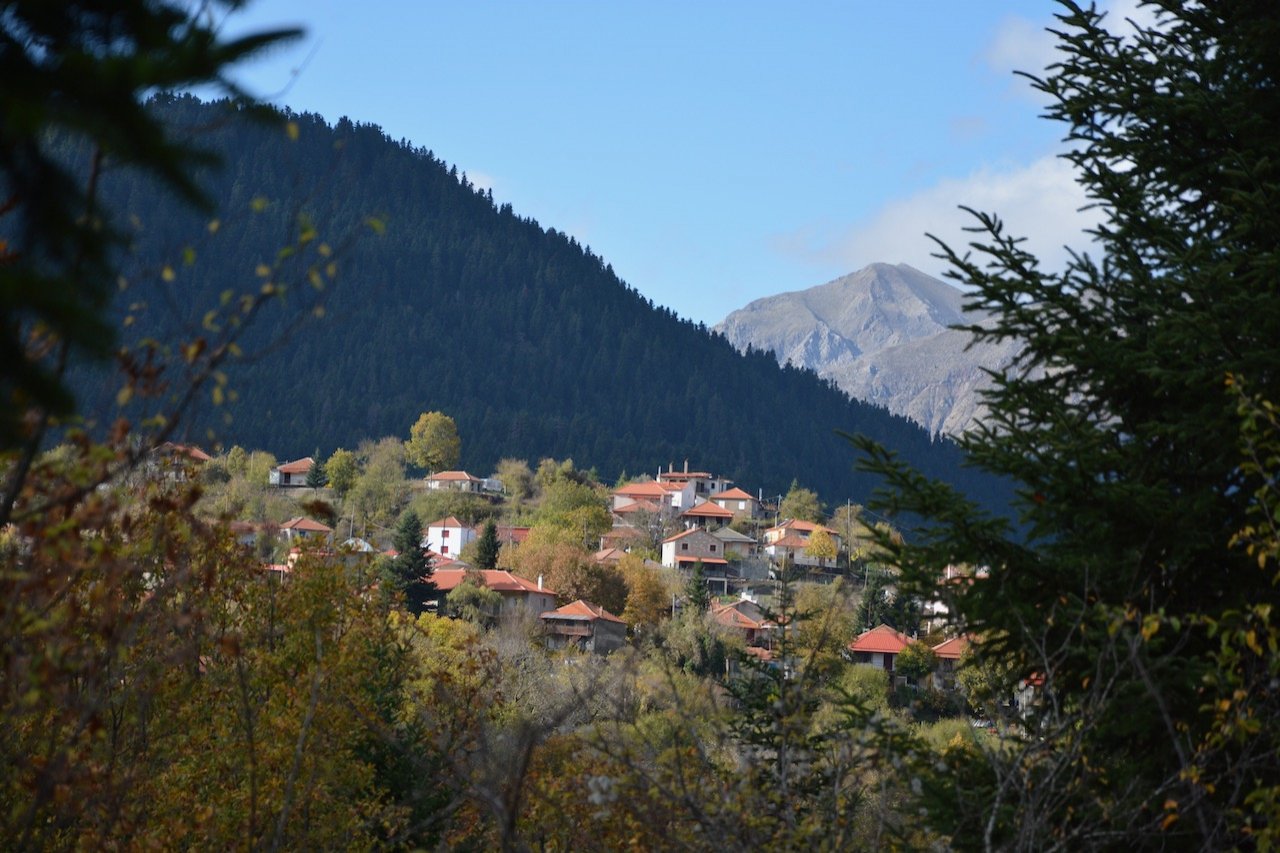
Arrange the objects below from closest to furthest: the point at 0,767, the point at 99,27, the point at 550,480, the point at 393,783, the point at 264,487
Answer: the point at 99,27 < the point at 0,767 < the point at 393,783 < the point at 264,487 < the point at 550,480

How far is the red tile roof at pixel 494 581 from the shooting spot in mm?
63812

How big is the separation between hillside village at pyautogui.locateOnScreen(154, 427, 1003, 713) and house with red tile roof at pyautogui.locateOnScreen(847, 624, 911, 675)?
12cm

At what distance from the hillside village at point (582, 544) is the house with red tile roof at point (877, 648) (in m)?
0.12

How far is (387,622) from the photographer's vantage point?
14.6 meters

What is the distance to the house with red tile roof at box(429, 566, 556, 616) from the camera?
61.6m

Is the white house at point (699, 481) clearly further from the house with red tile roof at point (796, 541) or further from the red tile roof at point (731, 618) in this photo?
the red tile roof at point (731, 618)

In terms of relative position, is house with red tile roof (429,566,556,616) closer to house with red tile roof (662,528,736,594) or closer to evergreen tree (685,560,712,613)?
evergreen tree (685,560,712,613)

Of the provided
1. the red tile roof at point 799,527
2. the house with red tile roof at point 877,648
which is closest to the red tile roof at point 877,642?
the house with red tile roof at point 877,648

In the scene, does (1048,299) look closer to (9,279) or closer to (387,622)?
(9,279)

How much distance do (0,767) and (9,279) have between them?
600cm

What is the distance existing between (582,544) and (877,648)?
28416 millimetres

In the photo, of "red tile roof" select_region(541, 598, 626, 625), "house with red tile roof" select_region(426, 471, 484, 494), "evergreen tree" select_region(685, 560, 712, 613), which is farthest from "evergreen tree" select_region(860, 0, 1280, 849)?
"house with red tile roof" select_region(426, 471, 484, 494)

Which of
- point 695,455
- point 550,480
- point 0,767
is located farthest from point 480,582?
point 695,455

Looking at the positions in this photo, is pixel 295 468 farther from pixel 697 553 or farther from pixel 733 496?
pixel 697 553
